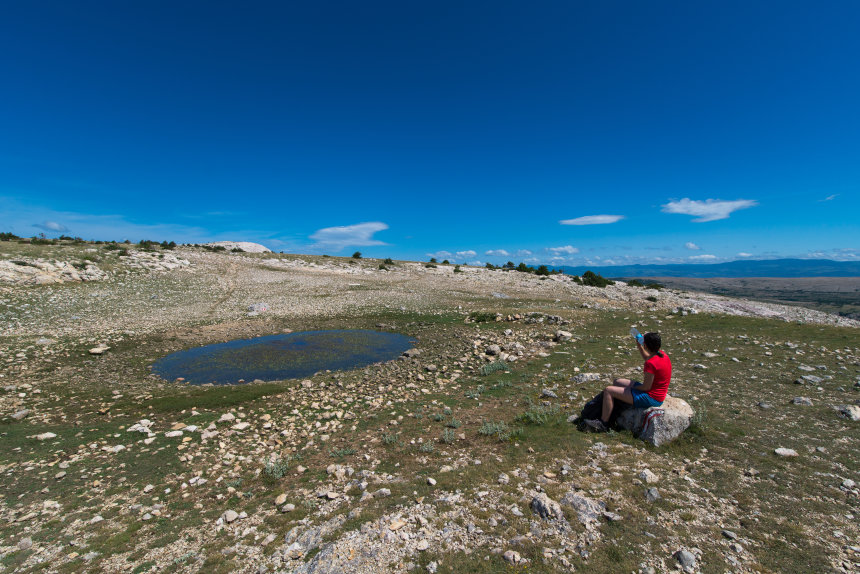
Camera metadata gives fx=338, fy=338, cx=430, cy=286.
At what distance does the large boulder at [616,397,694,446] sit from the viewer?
7.30m

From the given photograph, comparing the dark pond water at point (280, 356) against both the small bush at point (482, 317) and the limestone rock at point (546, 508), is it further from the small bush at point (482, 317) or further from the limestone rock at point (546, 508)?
the limestone rock at point (546, 508)

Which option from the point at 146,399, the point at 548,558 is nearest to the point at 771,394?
the point at 548,558

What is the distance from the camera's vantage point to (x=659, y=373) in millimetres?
7254

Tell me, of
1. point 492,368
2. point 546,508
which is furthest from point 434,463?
point 492,368

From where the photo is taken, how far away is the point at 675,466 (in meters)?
6.53

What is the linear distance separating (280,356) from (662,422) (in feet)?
50.9

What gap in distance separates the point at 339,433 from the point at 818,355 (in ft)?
59.2

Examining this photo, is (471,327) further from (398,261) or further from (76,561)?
(398,261)

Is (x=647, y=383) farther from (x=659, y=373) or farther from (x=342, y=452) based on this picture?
(x=342, y=452)

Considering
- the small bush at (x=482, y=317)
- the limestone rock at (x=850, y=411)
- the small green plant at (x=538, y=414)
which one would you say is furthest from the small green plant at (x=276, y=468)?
the small bush at (x=482, y=317)

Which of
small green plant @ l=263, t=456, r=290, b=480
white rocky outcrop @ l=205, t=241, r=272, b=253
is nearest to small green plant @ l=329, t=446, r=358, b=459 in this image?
small green plant @ l=263, t=456, r=290, b=480

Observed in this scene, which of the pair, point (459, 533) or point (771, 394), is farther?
point (771, 394)

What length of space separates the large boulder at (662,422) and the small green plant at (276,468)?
25.7ft

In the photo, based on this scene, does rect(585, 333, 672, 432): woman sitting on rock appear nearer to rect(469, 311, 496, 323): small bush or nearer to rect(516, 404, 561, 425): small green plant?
rect(516, 404, 561, 425): small green plant
